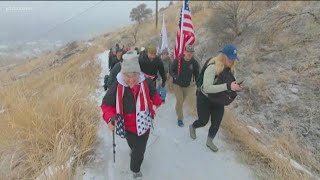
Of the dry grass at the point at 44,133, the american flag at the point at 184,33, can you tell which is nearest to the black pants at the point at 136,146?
the dry grass at the point at 44,133

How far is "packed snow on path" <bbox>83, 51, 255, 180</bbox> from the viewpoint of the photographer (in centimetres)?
563

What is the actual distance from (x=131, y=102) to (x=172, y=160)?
5.20 ft

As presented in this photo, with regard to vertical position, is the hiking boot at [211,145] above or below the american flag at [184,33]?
below

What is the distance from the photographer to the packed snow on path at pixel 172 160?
5626 millimetres

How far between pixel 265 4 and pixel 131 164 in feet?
47.6

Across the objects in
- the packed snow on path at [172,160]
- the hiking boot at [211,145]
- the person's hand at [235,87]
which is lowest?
the packed snow on path at [172,160]

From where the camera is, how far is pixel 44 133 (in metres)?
5.70

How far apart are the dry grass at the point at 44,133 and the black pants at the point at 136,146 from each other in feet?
2.35

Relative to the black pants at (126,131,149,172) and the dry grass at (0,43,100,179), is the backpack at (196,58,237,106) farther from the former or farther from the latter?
the dry grass at (0,43,100,179)

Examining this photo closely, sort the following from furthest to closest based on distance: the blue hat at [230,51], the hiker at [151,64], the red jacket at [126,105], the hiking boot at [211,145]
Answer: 1. the hiker at [151,64]
2. the hiking boot at [211,145]
3. the blue hat at [230,51]
4. the red jacket at [126,105]

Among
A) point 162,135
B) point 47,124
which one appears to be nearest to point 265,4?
point 162,135

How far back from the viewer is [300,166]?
579cm

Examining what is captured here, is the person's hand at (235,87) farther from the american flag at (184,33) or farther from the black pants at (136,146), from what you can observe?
the american flag at (184,33)

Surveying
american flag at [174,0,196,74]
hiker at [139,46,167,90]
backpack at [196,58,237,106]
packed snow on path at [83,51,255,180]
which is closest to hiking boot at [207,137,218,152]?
packed snow on path at [83,51,255,180]
